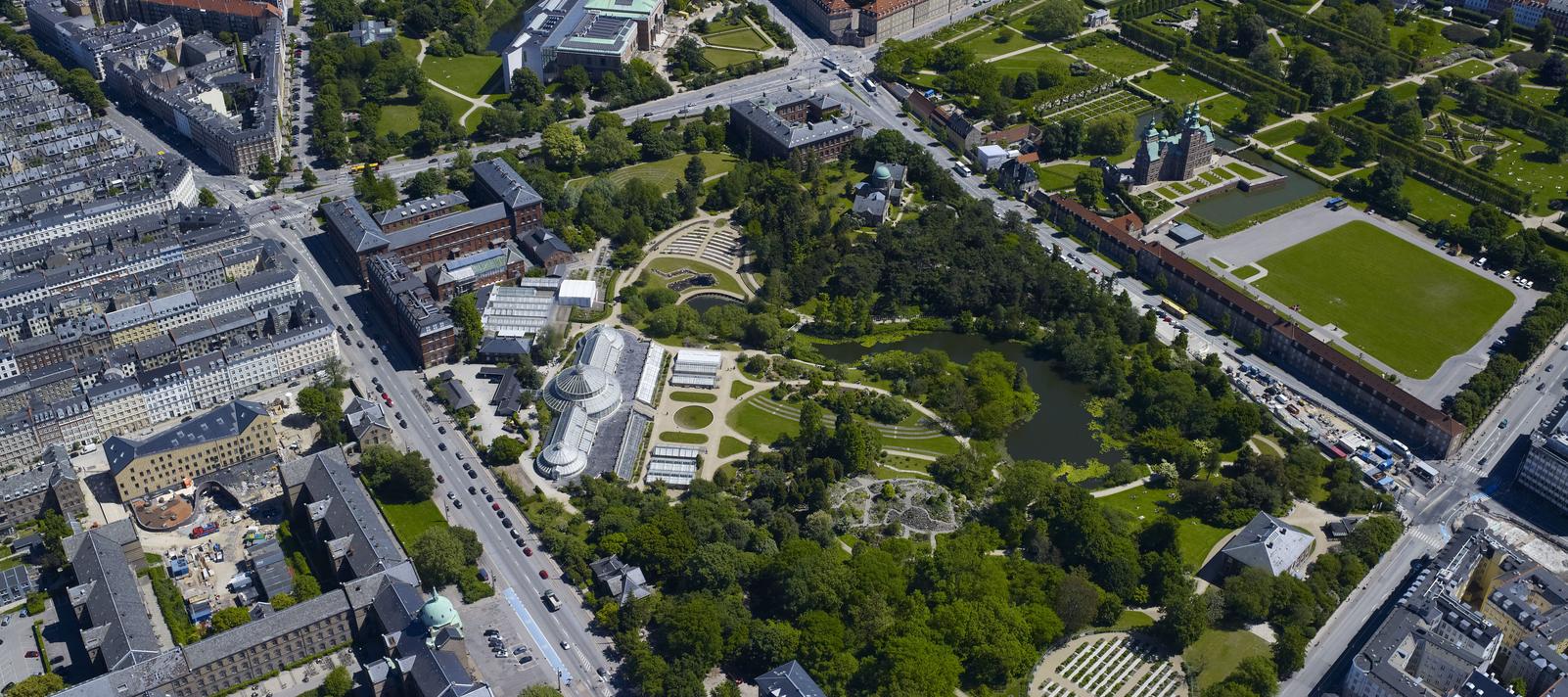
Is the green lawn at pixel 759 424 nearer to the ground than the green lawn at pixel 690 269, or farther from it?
farther from it

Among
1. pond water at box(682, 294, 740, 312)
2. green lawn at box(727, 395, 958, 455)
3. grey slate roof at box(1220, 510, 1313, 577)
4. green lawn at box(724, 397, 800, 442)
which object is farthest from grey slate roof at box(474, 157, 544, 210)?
grey slate roof at box(1220, 510, 1313, 577)

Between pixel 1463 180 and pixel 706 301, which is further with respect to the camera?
pixel 1463 180

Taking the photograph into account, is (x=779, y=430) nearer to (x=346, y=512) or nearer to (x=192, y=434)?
(x=346, y=512)

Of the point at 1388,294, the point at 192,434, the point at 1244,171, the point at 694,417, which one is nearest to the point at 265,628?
the point at 192,434

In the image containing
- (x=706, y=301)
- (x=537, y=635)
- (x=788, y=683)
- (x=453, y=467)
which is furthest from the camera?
(x=706, y=301)

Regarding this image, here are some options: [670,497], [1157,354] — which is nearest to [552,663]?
[670,497]

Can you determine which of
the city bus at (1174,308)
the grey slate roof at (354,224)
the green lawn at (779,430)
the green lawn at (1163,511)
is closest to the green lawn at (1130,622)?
the green lawn at (1163,511)

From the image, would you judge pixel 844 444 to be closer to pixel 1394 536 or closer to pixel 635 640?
pixel 635 640

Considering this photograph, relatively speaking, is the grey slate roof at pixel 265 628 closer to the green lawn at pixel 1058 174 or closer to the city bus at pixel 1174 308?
the city bus at pixel 1174 308
